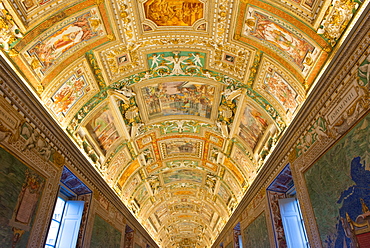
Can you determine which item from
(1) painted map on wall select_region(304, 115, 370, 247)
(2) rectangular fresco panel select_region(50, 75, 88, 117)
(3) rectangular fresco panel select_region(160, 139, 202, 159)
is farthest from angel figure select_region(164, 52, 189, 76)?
(1) painted map on wall select_region(304, 115, 370, 247)

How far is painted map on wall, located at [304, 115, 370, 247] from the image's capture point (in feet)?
17.9

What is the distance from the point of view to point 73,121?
33.5 feet

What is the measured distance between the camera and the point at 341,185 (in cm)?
611

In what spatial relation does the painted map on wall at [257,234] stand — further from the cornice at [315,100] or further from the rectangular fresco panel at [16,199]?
the rectangular fresco panel at [16,199]

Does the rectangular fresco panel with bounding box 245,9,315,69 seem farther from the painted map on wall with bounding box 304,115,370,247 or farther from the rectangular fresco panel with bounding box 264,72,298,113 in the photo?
the painted map on wall with bounding box 304,115,370,247

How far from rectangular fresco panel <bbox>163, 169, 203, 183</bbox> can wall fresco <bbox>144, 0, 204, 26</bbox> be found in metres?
13.5

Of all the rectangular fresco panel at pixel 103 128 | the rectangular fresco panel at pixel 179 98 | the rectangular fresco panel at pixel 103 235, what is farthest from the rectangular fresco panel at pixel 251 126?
the rectangular fresco panel at pixel 103 235

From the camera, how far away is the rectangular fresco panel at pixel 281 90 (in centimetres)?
928

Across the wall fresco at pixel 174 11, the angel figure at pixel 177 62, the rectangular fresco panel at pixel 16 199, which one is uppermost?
the angel figure at pixel 177 62

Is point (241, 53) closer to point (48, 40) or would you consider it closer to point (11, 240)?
point (48, 40)

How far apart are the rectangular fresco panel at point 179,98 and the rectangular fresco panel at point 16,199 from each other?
627 cm

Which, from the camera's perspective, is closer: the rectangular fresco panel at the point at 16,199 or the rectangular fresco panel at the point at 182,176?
the rectangular fresco panel at the point at 16,199

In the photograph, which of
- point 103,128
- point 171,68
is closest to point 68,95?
point 103,128

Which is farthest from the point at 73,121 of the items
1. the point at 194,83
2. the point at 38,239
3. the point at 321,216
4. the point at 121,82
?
the point at 321,216
